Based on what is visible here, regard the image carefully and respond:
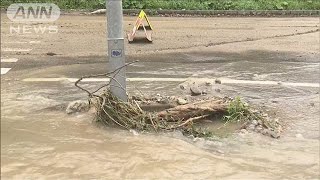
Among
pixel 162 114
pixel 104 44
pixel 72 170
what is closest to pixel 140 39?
pixel 104 44

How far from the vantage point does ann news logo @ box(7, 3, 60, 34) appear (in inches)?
487

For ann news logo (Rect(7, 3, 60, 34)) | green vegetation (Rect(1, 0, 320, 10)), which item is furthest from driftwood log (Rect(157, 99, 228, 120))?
green vegetation (Rect(1, 0, 320, 10))

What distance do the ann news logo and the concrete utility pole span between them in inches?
220

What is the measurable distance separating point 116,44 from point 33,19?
6.44 meters

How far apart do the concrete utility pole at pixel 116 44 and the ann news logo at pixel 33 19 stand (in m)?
5.58

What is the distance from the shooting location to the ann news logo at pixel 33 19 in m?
12.4

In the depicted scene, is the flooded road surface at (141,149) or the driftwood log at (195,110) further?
the driftwood log at (195,110)

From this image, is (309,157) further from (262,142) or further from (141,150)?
(141,150)

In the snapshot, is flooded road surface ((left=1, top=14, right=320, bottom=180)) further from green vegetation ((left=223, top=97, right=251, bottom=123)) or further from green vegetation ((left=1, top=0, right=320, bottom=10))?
green vegetation ((left=1, top=0, right=320, bottom=10))

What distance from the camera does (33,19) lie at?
472 inches

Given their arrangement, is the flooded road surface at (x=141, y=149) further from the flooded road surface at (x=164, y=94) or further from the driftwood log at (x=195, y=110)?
the driftwood log at (x=195, y=110)

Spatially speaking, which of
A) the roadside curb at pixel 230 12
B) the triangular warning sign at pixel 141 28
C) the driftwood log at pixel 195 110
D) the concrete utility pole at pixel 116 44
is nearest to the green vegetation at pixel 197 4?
the roadside curb at pixel 230 12

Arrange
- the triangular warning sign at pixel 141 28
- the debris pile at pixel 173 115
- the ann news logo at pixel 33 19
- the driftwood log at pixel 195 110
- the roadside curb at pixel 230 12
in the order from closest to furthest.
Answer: the debris pile at pixel 173 115
the driftwood log at pixel 195 110
the triangular warning sign at pixel 141 28
the ann news logo at pixel 33 19
the roadside curb at pixel 230 12

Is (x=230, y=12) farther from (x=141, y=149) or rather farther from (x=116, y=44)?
(x=141, y=149)
